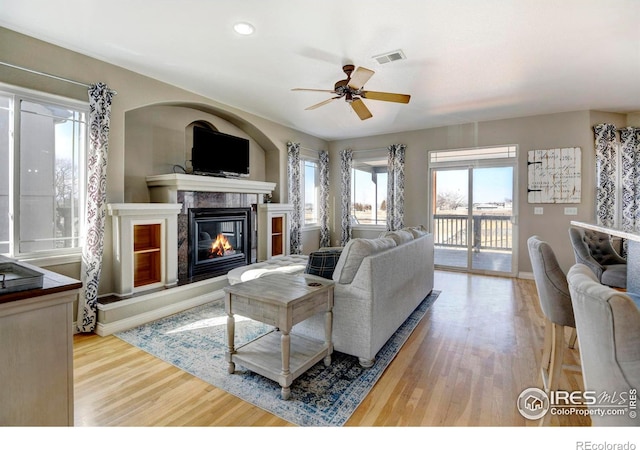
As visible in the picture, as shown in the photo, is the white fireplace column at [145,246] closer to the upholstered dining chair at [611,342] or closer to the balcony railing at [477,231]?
the upholstered dining chair at [611,342]

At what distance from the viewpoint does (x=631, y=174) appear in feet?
16.0

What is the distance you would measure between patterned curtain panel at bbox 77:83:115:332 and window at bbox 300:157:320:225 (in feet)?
13.2

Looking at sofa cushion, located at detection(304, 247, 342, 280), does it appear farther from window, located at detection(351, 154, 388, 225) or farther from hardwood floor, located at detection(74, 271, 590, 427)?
window, located at detection(351, 154, 388, 225)

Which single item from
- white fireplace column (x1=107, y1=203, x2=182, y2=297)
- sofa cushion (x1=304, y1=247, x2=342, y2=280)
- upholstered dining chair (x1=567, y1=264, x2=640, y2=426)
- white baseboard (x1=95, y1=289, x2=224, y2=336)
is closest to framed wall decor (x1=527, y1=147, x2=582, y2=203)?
sofa cushion (x1=304, y1=247, x2=342, y2=280)

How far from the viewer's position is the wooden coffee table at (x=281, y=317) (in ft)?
6.59

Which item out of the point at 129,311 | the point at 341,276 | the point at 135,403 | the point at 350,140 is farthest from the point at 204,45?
the point at 350,140

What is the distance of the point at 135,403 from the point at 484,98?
5225mm

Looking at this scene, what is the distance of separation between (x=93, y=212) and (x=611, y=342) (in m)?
3.83

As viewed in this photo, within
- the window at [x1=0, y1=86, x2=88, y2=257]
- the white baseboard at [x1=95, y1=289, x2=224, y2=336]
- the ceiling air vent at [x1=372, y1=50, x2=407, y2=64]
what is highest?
the ceiling air vent at [x1=372, y1=50, x2=407, y2=64]

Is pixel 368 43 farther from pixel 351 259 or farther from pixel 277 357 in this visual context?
pixel 277 357

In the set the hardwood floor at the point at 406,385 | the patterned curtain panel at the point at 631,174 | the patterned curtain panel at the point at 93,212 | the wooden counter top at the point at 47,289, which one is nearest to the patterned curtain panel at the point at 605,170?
the patterned curtain panel at the point at 631,174

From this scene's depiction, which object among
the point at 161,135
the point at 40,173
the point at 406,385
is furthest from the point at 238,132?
the point at 406,385

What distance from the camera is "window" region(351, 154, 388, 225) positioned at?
6.77m
